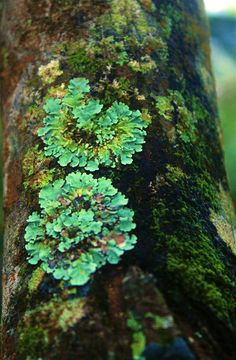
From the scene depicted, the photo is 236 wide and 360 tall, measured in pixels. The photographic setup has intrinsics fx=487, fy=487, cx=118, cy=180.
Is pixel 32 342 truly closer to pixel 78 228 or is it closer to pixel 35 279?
pixel 35 279

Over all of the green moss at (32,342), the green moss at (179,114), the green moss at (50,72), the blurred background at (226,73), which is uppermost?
the blurred background at (226,73)

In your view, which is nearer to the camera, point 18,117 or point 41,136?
point 41,136

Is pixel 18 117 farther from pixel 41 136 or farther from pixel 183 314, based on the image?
pixel 183 314

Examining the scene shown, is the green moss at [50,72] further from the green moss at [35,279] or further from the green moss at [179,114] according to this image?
the green moss at [35,279]

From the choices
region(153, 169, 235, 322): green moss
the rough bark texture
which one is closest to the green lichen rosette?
the rough bark texture

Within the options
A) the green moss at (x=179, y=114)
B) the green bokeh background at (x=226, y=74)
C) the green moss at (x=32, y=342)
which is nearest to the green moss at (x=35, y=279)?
the green moss at (x=32, y=342)

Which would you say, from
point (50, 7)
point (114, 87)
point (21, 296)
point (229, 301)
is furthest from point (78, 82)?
point (229, 301)
